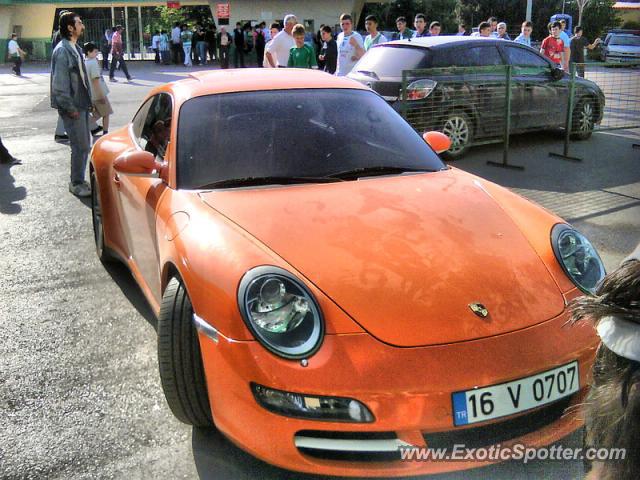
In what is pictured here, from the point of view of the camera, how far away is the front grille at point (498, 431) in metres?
2.39

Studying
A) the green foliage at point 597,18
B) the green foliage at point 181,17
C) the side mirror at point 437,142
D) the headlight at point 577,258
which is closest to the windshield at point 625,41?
the green foliage at point 597,18

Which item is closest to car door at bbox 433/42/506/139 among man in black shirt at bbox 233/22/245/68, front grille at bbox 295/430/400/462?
front grille at bbox 295/430/400/462

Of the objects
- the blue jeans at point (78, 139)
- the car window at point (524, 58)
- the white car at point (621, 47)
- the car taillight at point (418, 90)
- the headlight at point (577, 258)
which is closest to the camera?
the headlight at point (577, 258)

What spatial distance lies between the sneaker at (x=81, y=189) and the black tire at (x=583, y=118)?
22.8 feet

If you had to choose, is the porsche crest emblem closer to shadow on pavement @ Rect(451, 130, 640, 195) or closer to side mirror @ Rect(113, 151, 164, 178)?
side mirror @ Rect(113, 151, 164, 178)

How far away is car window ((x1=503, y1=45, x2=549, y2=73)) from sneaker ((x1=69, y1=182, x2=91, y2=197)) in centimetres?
611

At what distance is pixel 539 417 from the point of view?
252cm

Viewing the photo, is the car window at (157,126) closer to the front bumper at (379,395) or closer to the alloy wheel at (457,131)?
the front bumper at (379,395)

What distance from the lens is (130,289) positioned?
15.9 feet

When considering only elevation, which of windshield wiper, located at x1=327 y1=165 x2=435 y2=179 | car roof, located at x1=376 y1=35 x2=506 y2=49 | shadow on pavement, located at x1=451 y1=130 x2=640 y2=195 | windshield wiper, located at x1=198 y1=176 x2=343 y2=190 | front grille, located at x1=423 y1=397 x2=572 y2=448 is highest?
car roof, located at x1=376 y1=35 x2=506 y2=49

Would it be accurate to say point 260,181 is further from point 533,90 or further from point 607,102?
point 607,102

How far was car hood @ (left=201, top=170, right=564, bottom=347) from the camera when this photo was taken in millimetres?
2578

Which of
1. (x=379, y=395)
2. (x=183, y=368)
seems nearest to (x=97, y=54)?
(x=183, y=368)

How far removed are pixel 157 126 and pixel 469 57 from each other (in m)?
6.39
